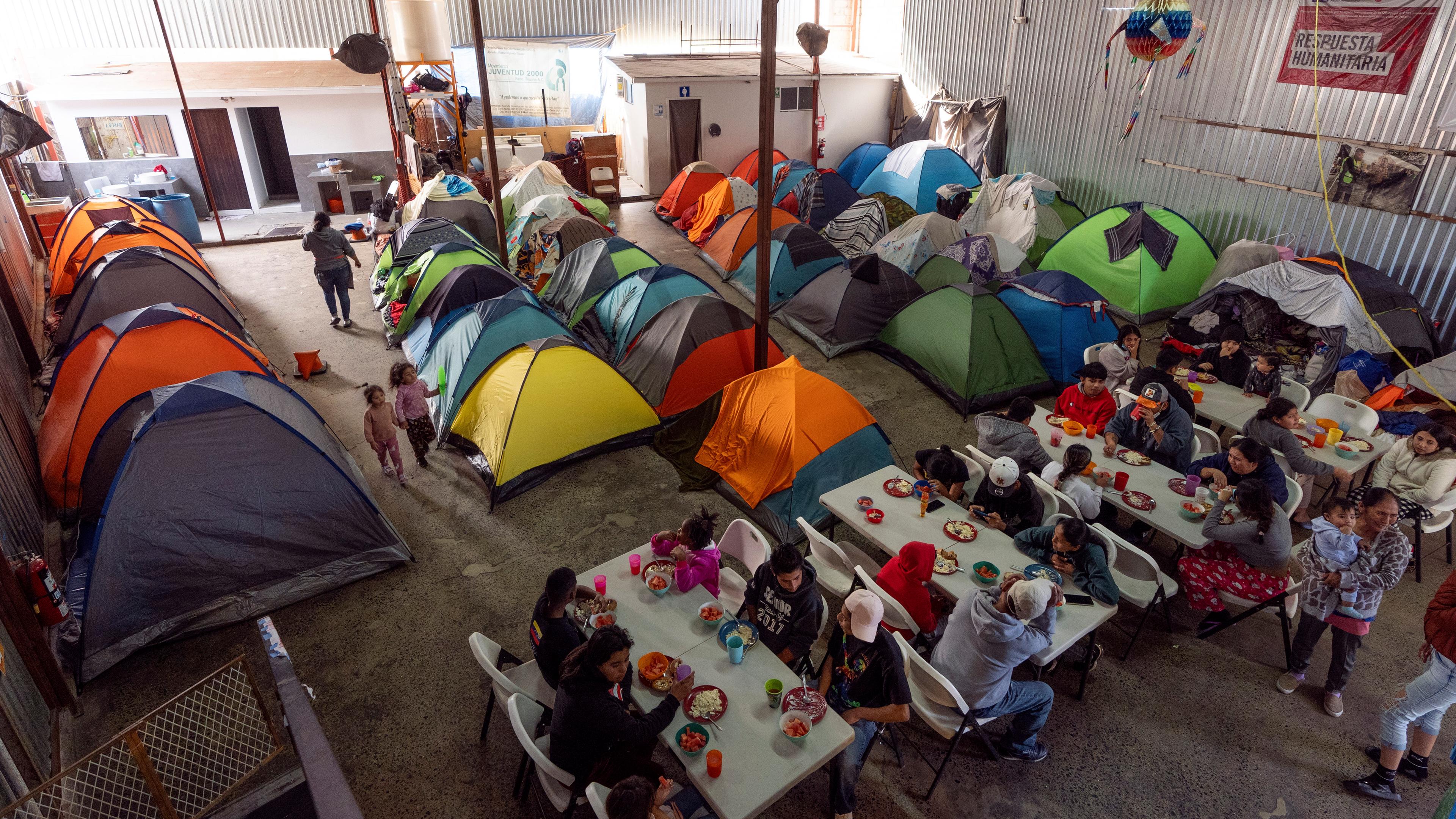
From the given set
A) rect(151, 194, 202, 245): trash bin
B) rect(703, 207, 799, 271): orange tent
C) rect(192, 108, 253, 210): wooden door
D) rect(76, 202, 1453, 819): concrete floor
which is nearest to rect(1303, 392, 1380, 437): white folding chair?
rect(76, 202, 1453, 819): concrete floor

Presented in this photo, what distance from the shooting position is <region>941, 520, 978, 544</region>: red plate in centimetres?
488

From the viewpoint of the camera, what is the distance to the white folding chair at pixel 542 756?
134 inches

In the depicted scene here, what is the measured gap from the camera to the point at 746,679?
386 centimetres

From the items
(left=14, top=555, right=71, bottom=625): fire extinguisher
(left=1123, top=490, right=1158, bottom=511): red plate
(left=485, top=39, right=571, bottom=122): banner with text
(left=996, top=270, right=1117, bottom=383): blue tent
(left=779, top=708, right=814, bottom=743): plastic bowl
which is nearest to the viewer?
(left=779, top=708, right=814, bottom=743): plastic bowl

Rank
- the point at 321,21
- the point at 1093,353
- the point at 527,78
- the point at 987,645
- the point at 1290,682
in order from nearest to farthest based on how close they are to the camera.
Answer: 1. the point at 987,645
2. the point at 1290,682
3. the point at 1093,353
4. the point at 321,21
5. the point at 527,78

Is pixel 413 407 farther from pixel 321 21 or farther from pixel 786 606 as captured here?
pixel 321 21

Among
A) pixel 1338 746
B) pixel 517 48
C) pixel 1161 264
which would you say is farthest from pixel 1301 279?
pixel 517 48

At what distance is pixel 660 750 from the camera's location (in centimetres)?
446

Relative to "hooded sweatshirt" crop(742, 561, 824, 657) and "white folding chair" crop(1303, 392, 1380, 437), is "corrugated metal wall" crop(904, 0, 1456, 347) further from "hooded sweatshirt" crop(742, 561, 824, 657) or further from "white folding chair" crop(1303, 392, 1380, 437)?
"hooded sweatshirt" crop(742, 561, 824, 657)

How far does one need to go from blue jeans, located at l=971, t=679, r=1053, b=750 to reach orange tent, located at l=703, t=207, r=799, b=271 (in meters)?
8.72

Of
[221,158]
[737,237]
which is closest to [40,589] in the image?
[737,237]

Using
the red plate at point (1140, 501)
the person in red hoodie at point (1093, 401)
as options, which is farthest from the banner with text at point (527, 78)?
the red plate at point (1140, 501)

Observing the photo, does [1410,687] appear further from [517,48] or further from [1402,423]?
[517,48]

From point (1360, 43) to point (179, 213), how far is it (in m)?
18.9
